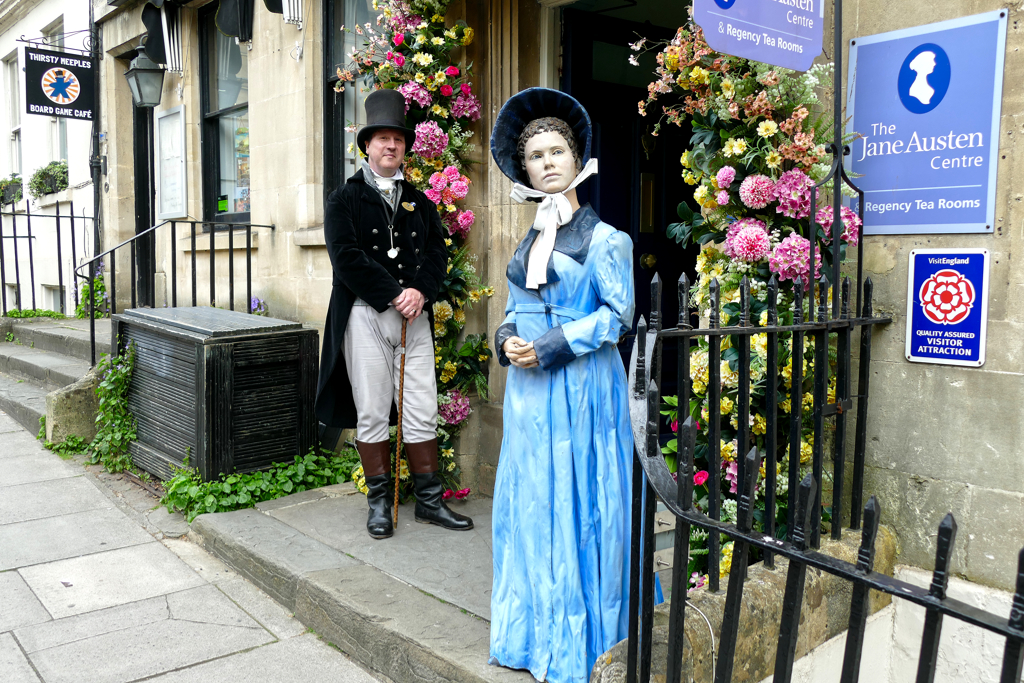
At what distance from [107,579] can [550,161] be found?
2.91 meters

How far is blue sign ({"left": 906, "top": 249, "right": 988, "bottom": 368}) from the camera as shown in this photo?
273cm

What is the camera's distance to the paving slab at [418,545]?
3475 mm

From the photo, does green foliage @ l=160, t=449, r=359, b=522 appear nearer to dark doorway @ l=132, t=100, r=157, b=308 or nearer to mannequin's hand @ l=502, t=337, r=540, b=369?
mannequin's hand @ l=502, t=337, r=540, b=369

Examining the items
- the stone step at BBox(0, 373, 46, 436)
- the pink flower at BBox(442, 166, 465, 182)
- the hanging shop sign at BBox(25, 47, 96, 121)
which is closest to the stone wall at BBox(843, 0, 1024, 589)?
the pink flower at BBox(442, 166, 465, 182)

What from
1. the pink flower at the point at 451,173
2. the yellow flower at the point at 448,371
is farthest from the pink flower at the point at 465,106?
the yellow flower at the point at 448,371

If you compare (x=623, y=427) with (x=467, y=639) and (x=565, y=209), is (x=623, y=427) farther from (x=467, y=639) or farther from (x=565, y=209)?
(x=467, y=639)

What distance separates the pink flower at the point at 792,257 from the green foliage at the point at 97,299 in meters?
8.95

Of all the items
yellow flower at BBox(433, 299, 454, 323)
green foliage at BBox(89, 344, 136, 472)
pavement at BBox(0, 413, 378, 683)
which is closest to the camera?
pavement at BBox(0, 413, 378, 683)

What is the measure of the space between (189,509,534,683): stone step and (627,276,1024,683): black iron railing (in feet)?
2.97

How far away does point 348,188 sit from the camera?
4.14 metres

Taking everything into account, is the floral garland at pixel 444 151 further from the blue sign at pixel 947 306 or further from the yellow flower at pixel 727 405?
the blue sign at pixel 947 306

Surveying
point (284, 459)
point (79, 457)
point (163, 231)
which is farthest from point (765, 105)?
point (163, 231)

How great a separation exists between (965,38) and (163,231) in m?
7.55

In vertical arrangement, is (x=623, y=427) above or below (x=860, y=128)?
below
